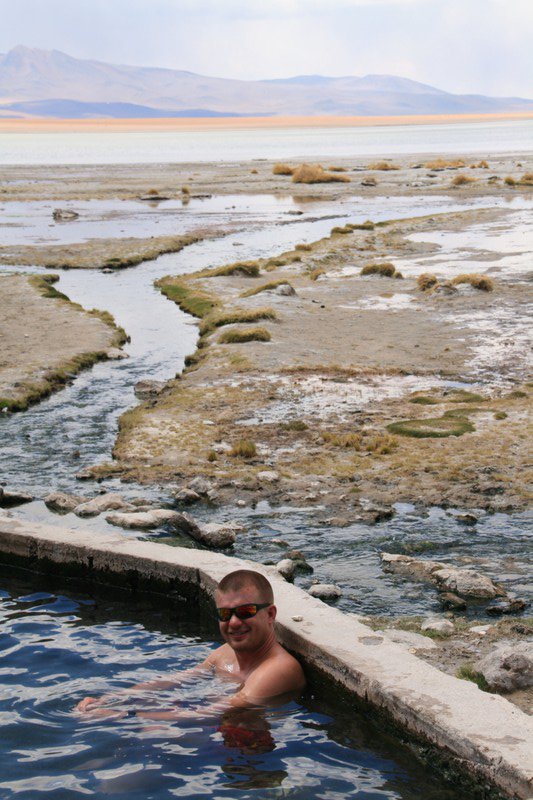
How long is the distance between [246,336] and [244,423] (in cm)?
675

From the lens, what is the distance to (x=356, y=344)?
76.4 ft

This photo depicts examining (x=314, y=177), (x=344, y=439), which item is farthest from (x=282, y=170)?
(x=344, y=439)

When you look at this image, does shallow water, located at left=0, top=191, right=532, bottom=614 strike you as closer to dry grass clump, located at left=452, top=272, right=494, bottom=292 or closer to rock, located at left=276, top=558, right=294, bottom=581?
rock, located at left=276, top=558, right=294, bottom=581

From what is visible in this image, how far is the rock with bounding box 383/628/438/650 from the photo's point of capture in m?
8.82

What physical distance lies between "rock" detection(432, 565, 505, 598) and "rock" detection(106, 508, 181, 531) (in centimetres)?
346

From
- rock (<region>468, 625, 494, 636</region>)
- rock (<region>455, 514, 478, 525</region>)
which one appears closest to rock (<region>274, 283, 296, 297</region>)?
rock (<region>455, 514, 478, 525</region>)

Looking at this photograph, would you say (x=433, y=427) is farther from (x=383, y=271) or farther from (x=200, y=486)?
(x=383, y=271)

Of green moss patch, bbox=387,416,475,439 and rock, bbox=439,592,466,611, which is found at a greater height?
green moss patch, bbox=387,416,475,439

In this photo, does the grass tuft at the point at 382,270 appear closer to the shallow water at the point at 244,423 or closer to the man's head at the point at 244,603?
the shallow water at the point at 244,423

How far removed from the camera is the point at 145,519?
12.5 metres

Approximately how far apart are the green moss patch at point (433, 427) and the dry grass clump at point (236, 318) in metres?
9.86

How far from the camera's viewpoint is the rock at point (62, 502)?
13359mm

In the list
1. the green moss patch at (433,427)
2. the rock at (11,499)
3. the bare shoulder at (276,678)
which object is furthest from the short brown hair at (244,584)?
the green moss patch at (433,427)

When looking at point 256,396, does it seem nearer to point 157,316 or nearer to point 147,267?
point 157,316
